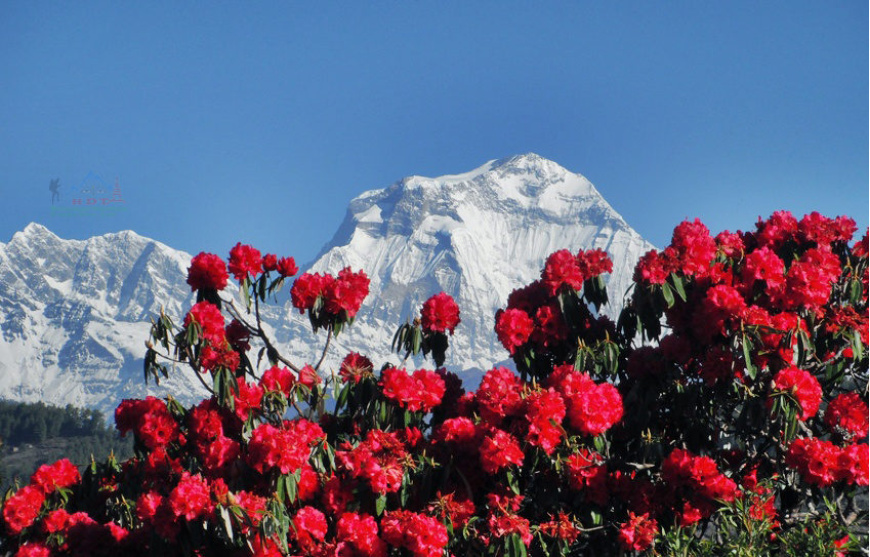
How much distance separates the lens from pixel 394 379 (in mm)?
6137

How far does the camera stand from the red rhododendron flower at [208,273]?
6.95 m

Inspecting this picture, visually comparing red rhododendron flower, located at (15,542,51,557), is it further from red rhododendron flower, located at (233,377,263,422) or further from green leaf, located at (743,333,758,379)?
green leaf, located at (743,333,758,379)

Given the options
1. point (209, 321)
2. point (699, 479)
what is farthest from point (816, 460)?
point (209, 321)

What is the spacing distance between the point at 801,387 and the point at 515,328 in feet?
6.91

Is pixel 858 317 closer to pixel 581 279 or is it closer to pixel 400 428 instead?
pixel 581 279

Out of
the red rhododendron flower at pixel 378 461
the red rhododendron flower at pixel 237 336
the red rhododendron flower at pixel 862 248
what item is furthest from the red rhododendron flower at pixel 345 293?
the red rhododendron flower at pixel 862 248

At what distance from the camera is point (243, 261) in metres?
7.03

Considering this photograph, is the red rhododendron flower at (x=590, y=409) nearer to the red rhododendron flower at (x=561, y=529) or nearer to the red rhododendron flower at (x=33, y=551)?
the red rhododendron flower at (x=561, y=529)

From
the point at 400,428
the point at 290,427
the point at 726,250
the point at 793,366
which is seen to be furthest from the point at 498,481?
the point at 726,250

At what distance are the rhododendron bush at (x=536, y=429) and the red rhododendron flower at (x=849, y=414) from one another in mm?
14

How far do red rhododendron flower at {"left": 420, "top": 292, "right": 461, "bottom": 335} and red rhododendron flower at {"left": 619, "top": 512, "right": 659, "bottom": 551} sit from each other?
2319 mm

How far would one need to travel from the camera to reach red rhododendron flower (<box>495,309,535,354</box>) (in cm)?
657

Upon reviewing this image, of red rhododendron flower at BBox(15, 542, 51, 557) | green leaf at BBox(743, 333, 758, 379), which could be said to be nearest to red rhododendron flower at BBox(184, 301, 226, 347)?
red rhododendron flower at BBox(15, 542, 51, 557)

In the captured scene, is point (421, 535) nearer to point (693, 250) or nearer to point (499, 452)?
point (499, 452)
